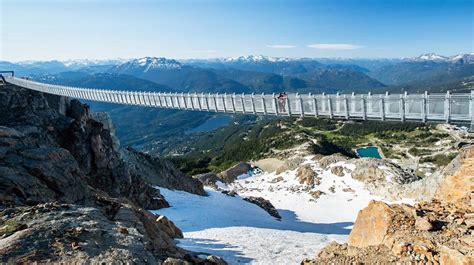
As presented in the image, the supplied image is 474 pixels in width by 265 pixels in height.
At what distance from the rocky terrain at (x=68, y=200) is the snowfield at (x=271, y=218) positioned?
227cm

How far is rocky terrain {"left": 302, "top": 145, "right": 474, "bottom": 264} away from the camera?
9688 mm

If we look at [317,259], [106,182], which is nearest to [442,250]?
[317,259]

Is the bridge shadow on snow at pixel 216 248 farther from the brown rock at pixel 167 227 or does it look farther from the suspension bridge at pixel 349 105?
the suspension bridge at pixel 349 105

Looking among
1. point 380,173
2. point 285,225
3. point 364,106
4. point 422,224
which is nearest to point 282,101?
point 364,106

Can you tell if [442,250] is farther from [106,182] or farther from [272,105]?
[106,182]

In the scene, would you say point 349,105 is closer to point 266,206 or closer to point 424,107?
point 424,107

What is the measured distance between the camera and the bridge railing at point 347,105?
48.8ft

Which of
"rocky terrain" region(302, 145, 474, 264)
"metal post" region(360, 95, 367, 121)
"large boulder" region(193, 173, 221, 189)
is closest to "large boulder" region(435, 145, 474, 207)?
"rocky terrain" region(302, 145, 474, 264)

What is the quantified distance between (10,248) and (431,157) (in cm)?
10720

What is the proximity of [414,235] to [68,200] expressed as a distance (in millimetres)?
10327

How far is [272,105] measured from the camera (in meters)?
22.0

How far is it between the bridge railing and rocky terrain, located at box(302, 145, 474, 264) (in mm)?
2811

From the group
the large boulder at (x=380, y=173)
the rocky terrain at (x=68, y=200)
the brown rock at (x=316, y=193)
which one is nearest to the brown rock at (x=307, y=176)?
the brown rock at (x=316, y=193)

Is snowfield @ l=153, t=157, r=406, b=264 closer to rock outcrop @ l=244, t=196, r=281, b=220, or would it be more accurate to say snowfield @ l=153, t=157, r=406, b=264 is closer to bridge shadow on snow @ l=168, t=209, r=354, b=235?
bridge shadow on snow @ l=168, t=209, r=354, b=235
